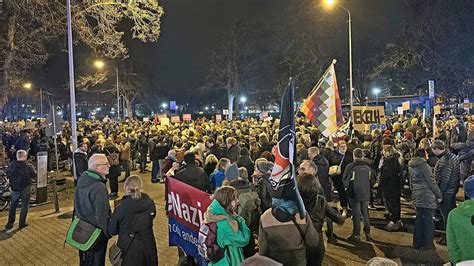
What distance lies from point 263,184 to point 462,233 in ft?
9.68

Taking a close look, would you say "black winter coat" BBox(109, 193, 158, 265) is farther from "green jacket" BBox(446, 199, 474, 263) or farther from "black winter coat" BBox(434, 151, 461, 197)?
"black winter coat" BBox(434, 151, 461, 197)

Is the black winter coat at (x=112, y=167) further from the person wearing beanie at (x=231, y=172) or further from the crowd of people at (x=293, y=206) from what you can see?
the person wearing beanie at (x=231, y=172)

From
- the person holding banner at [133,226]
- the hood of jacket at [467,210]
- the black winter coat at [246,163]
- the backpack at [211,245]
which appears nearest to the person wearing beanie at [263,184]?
the person holding banner at [133,226]

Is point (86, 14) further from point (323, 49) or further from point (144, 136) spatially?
point (323, 49)

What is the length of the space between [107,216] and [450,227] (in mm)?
4070

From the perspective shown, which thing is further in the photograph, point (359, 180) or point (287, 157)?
point (359, 180)

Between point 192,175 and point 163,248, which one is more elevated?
point 192,175

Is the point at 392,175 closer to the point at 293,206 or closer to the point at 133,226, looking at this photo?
the point at 293,206

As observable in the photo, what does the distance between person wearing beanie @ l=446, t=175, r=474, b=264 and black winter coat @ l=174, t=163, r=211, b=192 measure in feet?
14.2

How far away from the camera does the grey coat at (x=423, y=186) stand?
718 centimetres

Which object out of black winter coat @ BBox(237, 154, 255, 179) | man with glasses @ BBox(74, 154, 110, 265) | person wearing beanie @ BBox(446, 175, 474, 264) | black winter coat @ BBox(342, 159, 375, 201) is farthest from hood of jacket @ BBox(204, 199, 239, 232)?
black winter coat @ BBox(237, 154, 255, 179)

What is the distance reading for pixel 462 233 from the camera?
13.7 ft

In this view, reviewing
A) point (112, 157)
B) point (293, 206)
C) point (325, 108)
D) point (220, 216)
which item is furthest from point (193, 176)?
point (112, 157)

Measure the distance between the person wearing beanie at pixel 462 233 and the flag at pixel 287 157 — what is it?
156 centimetres
